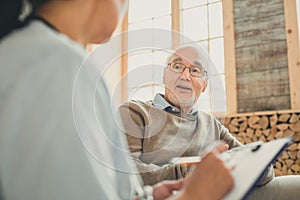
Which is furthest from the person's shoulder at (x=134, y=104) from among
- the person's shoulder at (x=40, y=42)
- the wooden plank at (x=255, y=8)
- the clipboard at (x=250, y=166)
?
the wooden plank at (x=255, y=8)

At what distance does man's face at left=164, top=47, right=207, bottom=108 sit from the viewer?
159 cm

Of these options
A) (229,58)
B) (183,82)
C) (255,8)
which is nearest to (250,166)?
(183,82)

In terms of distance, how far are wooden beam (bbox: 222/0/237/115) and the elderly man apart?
186 cm

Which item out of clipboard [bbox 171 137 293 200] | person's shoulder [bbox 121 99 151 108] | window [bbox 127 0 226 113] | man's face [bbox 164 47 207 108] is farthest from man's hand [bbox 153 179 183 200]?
window [bbox 127 0 226 113]

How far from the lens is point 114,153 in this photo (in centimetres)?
39

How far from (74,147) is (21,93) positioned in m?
0.06

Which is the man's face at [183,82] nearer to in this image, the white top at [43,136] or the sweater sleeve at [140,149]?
the sweater sleeve at [140,149]

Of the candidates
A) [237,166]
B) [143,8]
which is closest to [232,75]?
[143,8]

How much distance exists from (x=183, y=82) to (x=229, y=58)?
2.09 metres

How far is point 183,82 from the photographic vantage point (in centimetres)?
161

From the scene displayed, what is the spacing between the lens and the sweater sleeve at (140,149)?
4.41 ft

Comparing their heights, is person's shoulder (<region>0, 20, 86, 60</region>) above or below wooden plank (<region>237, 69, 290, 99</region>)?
below

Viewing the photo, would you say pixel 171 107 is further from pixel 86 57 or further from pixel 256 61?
pixel 256 61

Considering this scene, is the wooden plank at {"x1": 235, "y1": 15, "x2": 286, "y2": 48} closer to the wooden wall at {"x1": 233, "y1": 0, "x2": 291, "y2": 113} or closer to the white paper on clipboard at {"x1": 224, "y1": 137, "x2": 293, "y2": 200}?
the wooden wall at {"x1": 233, "y1": 0, "x2": 291, "y2": 113}
